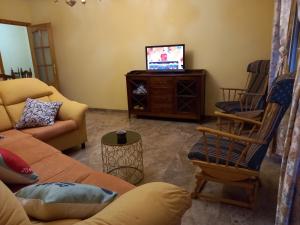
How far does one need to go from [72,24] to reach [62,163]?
4009 mm

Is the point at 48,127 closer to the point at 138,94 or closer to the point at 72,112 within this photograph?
the point at 72,112

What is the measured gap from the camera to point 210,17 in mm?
3830

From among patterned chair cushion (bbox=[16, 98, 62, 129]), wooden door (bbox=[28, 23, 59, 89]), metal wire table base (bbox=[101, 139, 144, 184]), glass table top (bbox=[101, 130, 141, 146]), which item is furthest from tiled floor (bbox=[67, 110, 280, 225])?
wooden door (bbox=[28, 23, 59, 89])

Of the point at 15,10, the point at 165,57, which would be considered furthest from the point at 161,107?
the point at 15,10

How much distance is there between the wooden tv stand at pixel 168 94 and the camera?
388 centimetres

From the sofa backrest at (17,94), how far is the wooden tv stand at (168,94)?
1.61 metres

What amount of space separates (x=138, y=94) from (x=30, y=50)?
Answer: 3129 millimetres

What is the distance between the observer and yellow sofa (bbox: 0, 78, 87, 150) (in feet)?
9.06

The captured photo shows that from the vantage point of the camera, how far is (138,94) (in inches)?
171

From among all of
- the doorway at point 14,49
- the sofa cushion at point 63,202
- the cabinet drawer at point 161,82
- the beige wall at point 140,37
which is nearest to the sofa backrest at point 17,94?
the cabinet drawer at point 161,82

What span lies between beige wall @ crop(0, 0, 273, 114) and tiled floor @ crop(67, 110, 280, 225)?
2.84 feet

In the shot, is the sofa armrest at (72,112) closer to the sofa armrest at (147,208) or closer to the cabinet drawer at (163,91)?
the cabinet drawer at (163,91)

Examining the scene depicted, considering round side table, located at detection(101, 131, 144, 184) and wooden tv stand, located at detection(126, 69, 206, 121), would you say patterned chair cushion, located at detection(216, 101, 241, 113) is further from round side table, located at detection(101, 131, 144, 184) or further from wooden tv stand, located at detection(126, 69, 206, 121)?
round side table, located at detection(101, 131, 144, 184)

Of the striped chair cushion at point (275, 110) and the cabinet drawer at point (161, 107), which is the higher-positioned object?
the striped chair cushion at point (275, 110)
